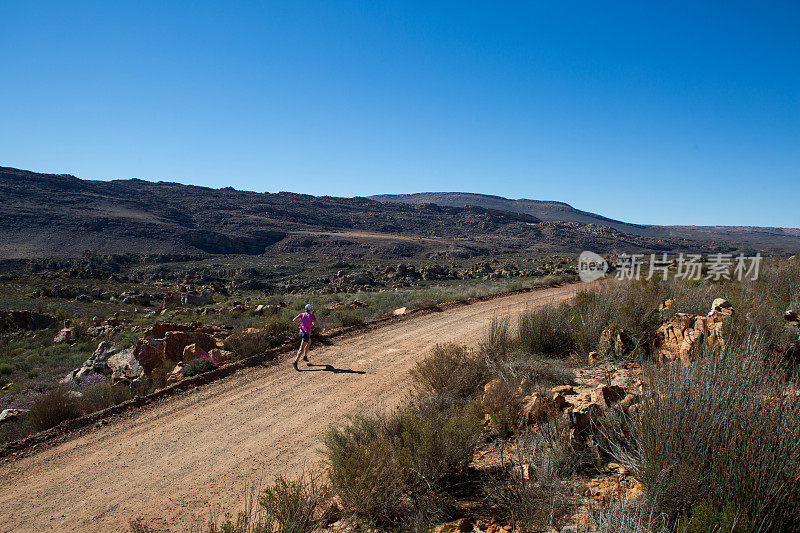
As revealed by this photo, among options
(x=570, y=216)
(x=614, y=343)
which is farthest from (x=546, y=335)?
(x=570, y=216)

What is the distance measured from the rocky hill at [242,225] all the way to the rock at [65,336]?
48768mm

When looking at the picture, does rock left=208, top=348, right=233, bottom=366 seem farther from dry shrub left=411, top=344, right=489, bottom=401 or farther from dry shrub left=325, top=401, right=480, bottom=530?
dry shrub left=325, top=401, right=480, bottom=530

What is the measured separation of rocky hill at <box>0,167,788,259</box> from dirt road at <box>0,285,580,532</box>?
59.1 metres

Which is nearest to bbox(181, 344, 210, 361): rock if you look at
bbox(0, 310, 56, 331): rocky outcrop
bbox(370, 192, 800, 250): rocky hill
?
bbox(0, 310, 56, 331): rocky outcrop

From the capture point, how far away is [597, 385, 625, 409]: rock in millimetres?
4539

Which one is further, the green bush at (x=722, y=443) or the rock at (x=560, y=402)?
the rock at (x=560, y=402)

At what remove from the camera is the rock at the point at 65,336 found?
16.7 m

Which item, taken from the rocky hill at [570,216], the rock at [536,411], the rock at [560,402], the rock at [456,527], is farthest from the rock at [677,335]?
the rocky hill at [570,216]

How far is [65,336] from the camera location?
1692cm

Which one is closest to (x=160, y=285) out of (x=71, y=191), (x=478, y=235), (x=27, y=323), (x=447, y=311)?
(x=27, y=323)

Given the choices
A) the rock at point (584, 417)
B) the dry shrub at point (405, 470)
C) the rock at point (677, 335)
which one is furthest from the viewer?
the rock at point (677, 335)

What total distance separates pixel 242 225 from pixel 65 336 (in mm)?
66972

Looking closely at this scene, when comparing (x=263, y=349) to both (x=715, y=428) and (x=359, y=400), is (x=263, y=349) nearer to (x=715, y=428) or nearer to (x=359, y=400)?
(x=359, y=400)

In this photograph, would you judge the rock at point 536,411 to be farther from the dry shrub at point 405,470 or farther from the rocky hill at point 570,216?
the rocky hill at point 570,216
